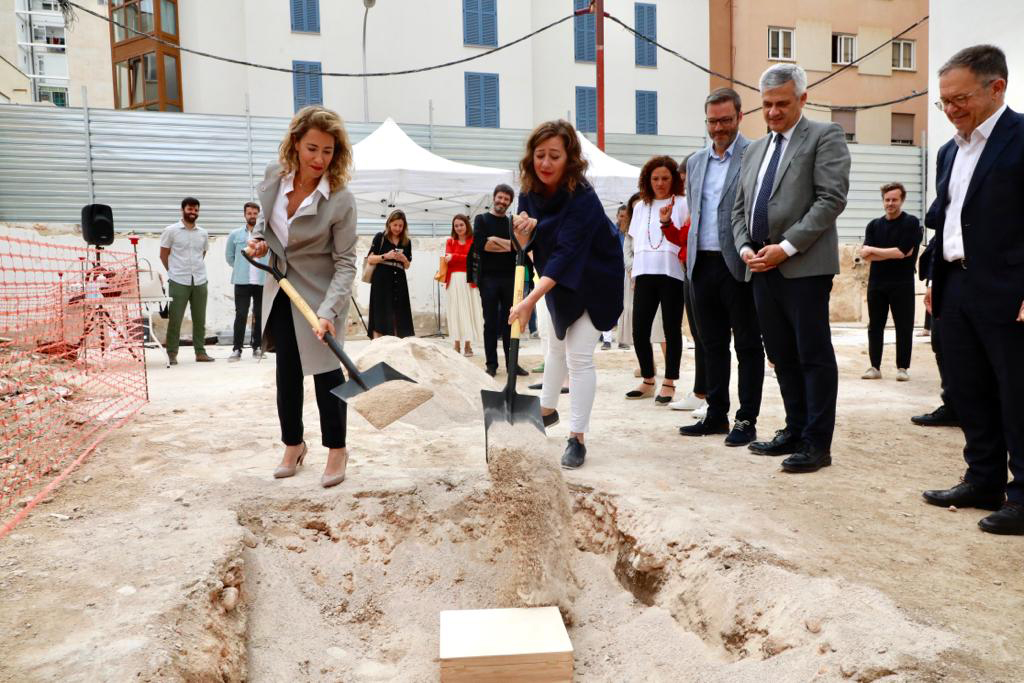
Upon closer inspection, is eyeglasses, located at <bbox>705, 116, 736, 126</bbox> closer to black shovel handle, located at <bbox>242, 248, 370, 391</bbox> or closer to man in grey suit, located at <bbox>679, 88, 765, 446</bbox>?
man in grey suit, located at <bbox>679, 88, 765, 446</bbox>

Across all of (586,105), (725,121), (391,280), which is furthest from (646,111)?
(725,121)

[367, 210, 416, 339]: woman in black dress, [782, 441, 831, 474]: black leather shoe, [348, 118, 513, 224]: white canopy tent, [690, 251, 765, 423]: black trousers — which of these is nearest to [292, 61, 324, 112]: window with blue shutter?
[348, 118, 513, 224]: white canopy tent

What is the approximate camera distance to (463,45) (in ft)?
61.3

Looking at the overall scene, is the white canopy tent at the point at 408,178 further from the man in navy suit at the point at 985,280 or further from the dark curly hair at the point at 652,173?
the man in navy suit at the point at 985,280

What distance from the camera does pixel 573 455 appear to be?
149 inches

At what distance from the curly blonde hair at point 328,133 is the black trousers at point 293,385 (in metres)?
0.59

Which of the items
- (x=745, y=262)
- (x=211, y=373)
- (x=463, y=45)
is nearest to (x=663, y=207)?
(x=745, y=262)

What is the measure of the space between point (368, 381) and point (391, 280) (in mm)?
4800

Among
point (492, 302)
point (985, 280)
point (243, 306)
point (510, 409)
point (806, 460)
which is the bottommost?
point (806, 460)

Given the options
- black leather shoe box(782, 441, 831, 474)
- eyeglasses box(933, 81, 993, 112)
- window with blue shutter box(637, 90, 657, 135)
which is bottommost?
black leather shoe box(782, 441, 831, 474)

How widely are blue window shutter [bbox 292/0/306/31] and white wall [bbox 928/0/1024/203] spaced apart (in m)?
13.7

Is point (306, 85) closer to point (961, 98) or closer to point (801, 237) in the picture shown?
point (801, 237)

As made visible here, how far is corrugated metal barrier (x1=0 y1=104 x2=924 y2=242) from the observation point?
1232 cm

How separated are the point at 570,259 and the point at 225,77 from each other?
1712 centimetres
